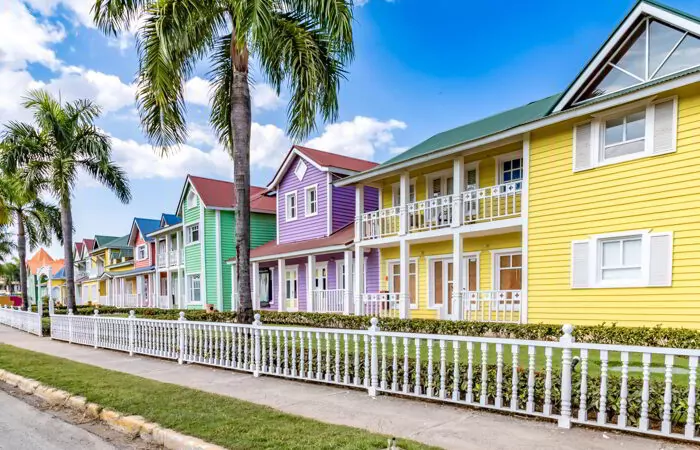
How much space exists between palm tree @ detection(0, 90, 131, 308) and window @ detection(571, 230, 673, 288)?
20.7 m

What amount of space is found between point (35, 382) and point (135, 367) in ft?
6.57

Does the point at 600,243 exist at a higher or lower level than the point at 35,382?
higher

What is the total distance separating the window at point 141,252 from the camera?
36719 mm

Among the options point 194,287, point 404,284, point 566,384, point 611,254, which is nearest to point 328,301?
point 404,284

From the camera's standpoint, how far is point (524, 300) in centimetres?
1227

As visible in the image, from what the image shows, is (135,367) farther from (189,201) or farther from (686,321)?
(189,201)

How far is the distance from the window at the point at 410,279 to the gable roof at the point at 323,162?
504cm

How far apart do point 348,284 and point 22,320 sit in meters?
16.9

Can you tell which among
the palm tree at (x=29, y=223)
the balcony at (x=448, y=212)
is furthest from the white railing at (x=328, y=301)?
the palm tree at (x=29, y=223)

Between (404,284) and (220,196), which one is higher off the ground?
(220,196)

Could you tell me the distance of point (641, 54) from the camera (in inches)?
411

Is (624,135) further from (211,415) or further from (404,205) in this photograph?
(211,415)

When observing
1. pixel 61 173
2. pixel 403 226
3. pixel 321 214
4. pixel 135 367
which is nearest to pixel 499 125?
pixel 403 226

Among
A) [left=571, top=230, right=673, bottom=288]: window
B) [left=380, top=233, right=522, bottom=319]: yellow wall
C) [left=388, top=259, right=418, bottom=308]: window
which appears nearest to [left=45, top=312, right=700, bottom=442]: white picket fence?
[left=571, top=230, right=673, bottom=288]: window
